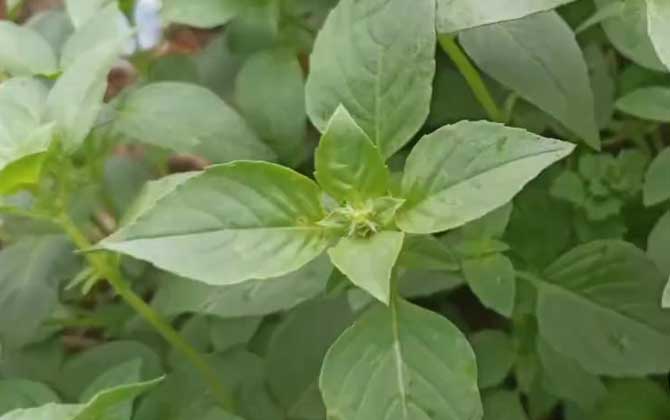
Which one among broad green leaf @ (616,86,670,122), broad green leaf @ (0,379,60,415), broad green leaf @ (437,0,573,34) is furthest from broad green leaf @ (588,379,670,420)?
broad green leaf @ (0,379,60,415)

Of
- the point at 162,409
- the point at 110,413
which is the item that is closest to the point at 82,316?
the point at 162,409

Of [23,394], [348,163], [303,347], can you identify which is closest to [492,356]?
[303,347]

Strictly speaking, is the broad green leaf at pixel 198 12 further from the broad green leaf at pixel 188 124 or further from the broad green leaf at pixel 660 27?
the broad green leaf at pixel 660 27

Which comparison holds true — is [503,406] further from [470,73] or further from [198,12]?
[198,12]

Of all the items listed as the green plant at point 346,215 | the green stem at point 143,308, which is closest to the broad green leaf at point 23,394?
the green plant at point 346,215

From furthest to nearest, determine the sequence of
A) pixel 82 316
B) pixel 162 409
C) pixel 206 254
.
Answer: pixel 82 316, pixel 162 409, pixel 206 254

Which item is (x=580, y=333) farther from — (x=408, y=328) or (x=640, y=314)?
(x=408, y=328)

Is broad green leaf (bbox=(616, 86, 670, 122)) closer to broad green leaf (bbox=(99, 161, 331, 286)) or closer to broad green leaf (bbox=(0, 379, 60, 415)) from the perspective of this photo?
broad green leaf (bbox=(99, 161, 331, 286))
